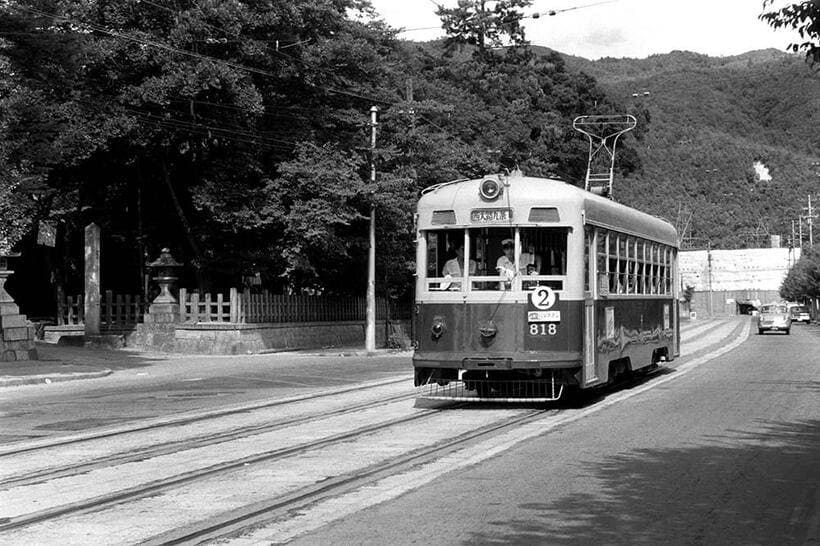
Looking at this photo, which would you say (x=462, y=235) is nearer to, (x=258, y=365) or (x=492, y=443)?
(x=492, y=443)

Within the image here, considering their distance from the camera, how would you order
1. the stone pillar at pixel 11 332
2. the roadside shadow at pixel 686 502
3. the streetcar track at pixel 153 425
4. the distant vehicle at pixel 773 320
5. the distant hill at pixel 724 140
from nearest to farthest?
the roadside shadow at pixel 686 502 → the streetcar track at pixel 153 425 → the stone pillar at pixel 11 332 → the distant vehicle at pixel 773 320 → the distant hill at pixel 724 140

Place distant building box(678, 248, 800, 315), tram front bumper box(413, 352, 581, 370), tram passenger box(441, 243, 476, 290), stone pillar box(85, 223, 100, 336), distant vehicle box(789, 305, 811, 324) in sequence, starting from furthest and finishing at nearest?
1. distant building box(678, 248, 800, 315)
2. distant vehicle box(789, 305, 811, 324)
3. stone pillar box(85, 223, 100, 336)
4. tram passenger box(441, 243, 476, 290)
5. tram front bumper box(413, 352, 581, 370)

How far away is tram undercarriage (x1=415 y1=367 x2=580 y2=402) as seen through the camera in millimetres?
15516

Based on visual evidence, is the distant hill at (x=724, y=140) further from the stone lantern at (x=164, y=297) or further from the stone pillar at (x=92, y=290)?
the stone pillar at (x=92, y=290)

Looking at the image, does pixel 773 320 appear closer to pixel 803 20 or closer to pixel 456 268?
pixel 456 268

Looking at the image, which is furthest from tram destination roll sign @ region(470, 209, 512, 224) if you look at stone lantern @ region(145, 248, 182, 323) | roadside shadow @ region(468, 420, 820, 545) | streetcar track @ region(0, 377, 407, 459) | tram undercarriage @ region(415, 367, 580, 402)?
stone lantern @ region(145, 248, 182, 323)

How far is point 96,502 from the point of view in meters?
8.66

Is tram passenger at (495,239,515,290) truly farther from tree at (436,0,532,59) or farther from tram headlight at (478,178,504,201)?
tree at (436,0,532,59)

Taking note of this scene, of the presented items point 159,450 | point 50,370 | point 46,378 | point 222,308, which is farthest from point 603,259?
point 222,308

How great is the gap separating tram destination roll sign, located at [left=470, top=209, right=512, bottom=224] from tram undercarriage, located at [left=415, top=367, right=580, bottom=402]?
2.14 meters

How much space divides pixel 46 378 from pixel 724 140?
129782mm

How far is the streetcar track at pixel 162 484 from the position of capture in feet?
26.5

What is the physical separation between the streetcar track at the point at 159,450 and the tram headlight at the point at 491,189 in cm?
371

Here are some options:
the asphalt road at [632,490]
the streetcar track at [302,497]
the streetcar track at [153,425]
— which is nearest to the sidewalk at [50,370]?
the streetcar track at [153,425]
